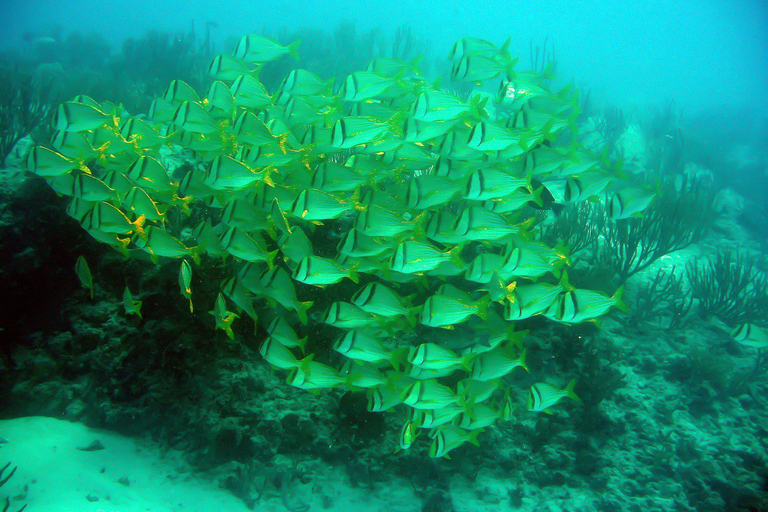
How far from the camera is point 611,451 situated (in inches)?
186

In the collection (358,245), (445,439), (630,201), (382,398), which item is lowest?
(445,439)

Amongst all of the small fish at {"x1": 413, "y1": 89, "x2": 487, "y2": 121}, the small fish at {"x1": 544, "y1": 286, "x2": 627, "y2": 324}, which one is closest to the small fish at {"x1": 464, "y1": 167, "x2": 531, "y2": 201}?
the small fish at {"x1": 413, "y1": 89, "x2": 487, "y2": 121}

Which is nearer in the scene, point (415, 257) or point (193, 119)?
point (415, 257)

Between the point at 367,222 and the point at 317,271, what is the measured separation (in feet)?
1.88

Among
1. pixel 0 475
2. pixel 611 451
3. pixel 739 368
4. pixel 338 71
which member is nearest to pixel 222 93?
pixel 0 475

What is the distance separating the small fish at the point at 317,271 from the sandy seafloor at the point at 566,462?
188cm

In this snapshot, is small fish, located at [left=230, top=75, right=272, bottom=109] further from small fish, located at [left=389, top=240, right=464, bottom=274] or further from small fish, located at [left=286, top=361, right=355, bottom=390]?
small fish, located at [left=286, top=361, right=355, bottom=390]

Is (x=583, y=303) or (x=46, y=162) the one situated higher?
(x=583, y=303)

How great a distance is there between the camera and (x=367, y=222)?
116 inches

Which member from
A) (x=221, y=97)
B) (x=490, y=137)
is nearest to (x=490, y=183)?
(x=490, y=137)

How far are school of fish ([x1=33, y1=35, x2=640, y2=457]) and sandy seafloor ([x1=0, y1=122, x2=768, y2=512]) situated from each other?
1.12 m

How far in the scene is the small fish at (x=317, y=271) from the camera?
286 centimetres

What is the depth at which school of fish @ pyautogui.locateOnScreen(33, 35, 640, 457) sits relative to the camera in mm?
3012

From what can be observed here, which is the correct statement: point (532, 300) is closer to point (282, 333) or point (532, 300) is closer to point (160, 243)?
point (282, 333)
